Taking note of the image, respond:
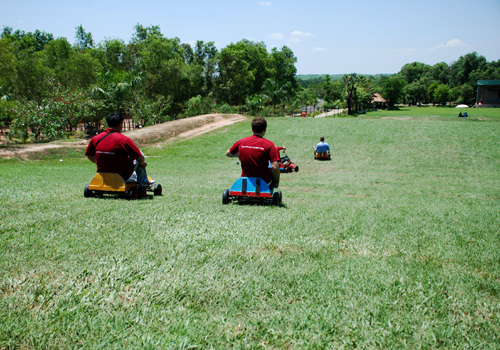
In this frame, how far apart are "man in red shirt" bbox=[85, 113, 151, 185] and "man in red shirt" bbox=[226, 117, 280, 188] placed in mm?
1881

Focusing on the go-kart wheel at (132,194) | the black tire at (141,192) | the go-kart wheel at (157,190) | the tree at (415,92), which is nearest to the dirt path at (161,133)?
the go-kart wheel at (157,190)

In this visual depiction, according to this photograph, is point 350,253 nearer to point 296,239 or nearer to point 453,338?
point 296,239


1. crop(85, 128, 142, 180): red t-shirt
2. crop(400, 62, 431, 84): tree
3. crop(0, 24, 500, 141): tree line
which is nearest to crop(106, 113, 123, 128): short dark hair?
crop(85, 128, 142, 180): red t-shirt

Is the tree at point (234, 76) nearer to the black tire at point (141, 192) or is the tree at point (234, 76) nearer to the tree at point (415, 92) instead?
the black tire at point (141, 192)

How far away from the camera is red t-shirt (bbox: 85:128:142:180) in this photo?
21.9 ft

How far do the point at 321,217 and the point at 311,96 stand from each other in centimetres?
6120

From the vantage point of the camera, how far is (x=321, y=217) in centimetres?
562

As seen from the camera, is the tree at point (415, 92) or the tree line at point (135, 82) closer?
the tree line at point (135, 82)

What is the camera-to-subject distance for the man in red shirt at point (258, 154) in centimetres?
645

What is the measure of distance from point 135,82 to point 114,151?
112 ft

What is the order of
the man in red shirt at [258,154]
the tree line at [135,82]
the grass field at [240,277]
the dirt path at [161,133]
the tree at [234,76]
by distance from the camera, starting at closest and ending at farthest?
the grass field at [240,277] < the man in red shirt at [258,154] < the dirt path at [161,133] < the tree line at [135,82] < the tree at [234,76]

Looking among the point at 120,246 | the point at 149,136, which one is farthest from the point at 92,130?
the point at 120,246

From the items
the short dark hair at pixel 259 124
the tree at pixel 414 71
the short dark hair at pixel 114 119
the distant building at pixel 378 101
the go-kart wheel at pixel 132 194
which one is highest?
the tree at pixel 414 71

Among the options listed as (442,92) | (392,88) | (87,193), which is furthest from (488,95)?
(87,193)
